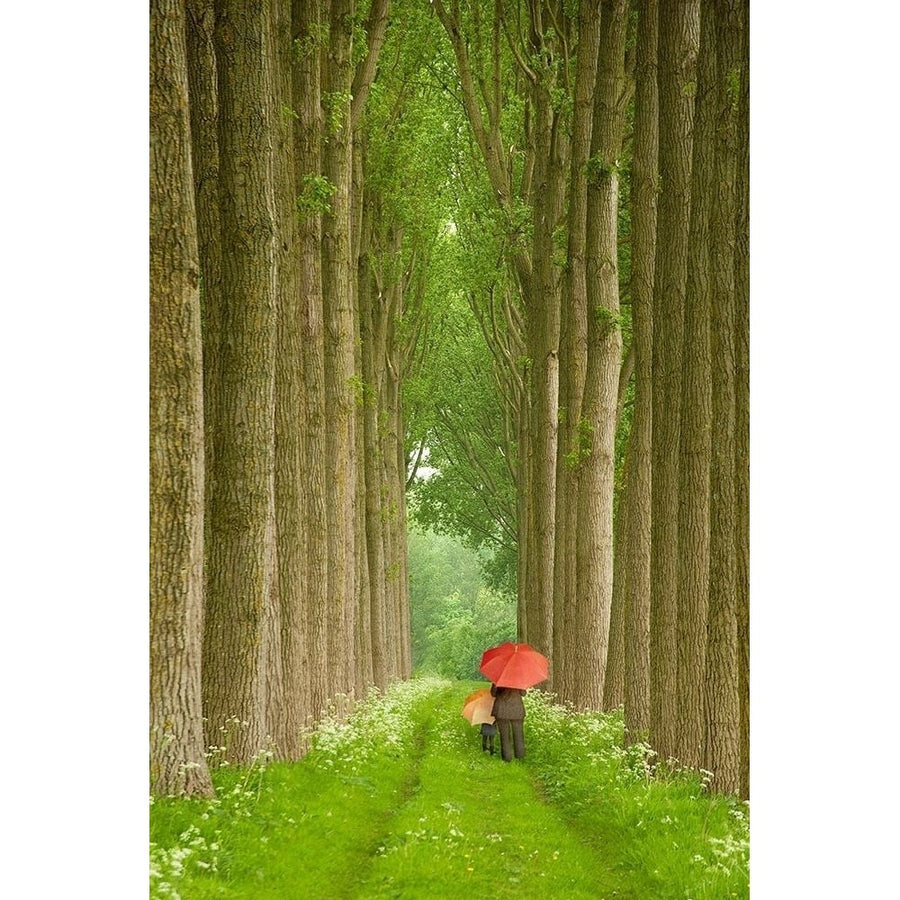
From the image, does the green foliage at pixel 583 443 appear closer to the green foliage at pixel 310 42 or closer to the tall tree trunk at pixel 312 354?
the tall tree trunk at pixel 312 354

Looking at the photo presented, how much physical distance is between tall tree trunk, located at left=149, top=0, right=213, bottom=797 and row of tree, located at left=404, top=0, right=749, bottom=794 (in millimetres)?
3903

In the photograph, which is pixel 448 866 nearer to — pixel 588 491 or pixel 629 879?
pixel 629 879

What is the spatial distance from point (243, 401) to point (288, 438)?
1811 mm

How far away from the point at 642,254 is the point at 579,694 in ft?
20.0

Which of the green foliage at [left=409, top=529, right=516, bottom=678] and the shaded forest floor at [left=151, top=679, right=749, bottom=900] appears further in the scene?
the green foliage at [left=409, top=529, right=516, bottom=678]

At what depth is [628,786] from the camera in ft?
26.6

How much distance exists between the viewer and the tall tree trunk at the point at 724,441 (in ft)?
24.5

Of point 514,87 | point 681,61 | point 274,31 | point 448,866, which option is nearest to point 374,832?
point 448,866

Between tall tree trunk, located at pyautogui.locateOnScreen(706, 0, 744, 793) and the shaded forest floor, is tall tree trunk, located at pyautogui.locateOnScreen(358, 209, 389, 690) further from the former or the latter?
tall tree trunk, located at pyautogui.locateOnScreen(706, 0, 744, 793)

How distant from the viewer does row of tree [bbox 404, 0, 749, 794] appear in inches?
303

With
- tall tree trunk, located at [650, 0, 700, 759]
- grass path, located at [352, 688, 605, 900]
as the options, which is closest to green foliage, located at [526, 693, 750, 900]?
grass path, located at [352, 688, 605, 900]

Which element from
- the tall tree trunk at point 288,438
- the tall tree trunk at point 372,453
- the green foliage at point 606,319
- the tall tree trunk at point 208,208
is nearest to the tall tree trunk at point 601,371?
the green foliage at point 606,319
